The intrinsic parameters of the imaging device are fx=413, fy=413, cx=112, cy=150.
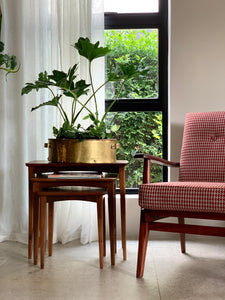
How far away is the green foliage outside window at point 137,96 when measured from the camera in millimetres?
2930

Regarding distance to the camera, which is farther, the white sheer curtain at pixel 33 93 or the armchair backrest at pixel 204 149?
the white sheer curtain at pixel 33 93

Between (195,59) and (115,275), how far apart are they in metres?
1.53

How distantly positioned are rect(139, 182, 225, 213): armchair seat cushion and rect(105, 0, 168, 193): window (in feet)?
3.81

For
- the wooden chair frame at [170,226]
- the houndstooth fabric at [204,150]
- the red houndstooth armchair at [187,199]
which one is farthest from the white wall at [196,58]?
the wooden chair frame at [170,226]

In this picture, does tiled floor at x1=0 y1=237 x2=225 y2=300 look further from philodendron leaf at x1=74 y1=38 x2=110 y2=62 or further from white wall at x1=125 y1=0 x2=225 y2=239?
philodendron leaf at x1=74 y1=38 x2=110 y2=62

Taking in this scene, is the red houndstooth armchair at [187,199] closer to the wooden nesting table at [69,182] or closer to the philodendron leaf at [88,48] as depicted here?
the wooden nesting table at [69,182]

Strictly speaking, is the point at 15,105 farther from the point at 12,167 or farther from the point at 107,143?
the point at 107,143

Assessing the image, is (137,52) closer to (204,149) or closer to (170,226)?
(204,149)

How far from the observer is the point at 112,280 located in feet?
5.97

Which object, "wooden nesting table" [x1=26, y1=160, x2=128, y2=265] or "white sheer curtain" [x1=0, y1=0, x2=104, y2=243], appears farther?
"white sheer curtain" [x1=0, y1=0, x2=104, y2=243]

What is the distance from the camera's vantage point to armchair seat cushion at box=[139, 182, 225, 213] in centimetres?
168

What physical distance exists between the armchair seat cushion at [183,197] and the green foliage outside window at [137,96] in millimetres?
1168

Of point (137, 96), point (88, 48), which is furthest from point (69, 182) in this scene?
point (137, 96)

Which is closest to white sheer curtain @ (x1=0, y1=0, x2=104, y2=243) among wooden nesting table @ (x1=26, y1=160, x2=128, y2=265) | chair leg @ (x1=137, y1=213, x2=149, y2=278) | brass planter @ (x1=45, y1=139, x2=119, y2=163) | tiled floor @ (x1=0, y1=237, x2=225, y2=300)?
tiled floor @ (x1=0, y1=237, x2=225, y2=300)
